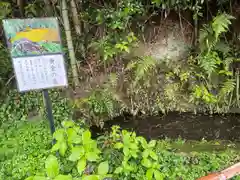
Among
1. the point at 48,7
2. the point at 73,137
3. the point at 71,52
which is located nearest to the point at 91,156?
the point at 73,137

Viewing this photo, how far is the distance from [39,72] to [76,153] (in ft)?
3.34

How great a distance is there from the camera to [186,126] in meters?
3.88

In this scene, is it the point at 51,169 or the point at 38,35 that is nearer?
the point at 51,169

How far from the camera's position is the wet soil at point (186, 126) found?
3608mm

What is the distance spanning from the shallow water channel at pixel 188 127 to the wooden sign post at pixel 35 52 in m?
1.87

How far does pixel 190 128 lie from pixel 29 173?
8.78 feet

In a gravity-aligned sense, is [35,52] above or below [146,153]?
above

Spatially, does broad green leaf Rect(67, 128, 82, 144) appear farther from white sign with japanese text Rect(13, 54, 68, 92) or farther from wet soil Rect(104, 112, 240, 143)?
wet soil Rect(104, 112, 240, 143)

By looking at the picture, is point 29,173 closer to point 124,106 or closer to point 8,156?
point 8,156

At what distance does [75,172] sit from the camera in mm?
1924

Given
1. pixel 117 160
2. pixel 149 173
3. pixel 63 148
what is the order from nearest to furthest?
pixel 63 148, pixel 149 173, pixel 117 160

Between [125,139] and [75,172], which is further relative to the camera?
[125,139]

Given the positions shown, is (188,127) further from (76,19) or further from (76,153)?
(76,19)

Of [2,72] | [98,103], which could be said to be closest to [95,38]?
[98,103]
